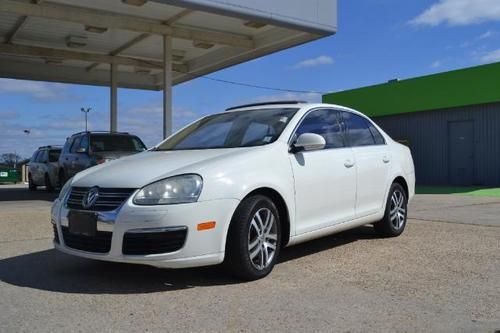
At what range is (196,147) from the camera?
6.09m

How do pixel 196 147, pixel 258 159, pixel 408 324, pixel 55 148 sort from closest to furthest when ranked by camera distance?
1. pixel 408 324
2. pixel 258 159
3. pixel 196 147
4. pixel 55 148

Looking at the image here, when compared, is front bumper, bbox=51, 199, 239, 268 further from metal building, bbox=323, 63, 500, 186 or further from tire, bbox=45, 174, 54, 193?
metal building, bbox=323, 63, 500, 186

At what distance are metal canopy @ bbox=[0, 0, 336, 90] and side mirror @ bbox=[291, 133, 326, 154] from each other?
8735 millimetres

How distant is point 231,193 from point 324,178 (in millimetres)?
1438

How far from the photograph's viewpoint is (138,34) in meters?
18.9

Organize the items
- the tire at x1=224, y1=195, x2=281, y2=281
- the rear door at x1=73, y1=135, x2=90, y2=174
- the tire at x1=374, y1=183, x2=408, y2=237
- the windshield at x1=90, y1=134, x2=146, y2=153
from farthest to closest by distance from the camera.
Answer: the windshield at x1=90, y1=134, x2=146, y2=153, the rear door at x1=73, y1=135, x2=90, y2=174, the tire at x1=374, y1=183, x2=408, y2=237, the tire at x1=224, y1=195, x2=281, y2=281

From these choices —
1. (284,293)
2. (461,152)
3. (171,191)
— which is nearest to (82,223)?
(171,191)

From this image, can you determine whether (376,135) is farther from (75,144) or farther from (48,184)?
(48,184)

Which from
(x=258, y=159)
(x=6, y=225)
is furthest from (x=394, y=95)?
(x=258, y=159)

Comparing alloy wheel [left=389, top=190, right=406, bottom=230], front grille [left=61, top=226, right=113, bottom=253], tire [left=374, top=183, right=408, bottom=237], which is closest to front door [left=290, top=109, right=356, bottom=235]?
tire [left=374, top=183, right=408, bottom=237]

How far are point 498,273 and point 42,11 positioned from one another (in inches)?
533

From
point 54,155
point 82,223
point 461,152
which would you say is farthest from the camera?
point 461,152

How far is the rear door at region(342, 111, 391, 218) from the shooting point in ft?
22.0

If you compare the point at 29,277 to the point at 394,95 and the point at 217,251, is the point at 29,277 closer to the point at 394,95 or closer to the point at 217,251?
the point at 217,251
